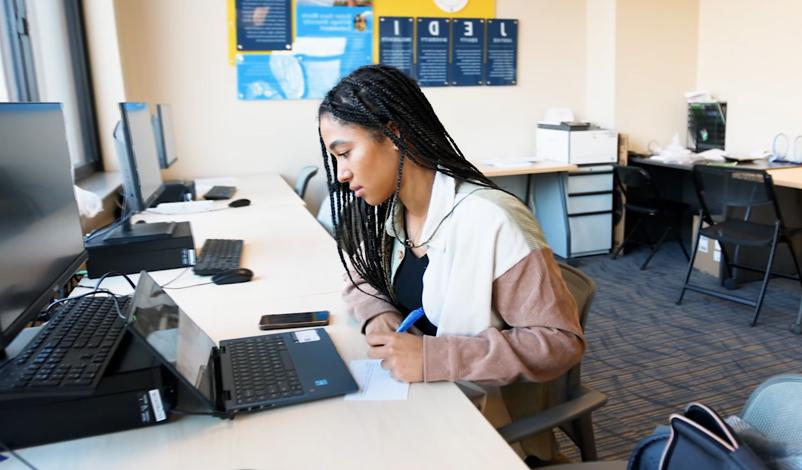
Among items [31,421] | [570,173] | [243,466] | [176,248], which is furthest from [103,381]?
[570,173]

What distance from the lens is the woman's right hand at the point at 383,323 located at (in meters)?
1.33

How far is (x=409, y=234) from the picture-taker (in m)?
1.40

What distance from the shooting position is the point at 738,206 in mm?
3338

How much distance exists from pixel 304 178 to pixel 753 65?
10.6ft

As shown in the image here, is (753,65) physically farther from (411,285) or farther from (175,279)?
(175,279)

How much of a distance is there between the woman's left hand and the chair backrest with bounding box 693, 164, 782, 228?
9.03 ft

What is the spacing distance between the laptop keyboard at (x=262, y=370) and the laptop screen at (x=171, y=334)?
0.05 metres

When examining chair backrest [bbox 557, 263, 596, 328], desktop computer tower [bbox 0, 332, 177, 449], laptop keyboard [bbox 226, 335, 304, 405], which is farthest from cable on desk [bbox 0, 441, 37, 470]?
chair backrest [bbox 557, 263, 596, 328]

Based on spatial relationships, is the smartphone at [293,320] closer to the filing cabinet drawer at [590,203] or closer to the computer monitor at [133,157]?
the computer monitor at [133,157]

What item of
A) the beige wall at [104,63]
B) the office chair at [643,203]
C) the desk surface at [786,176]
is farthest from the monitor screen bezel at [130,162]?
the office chair at [643,203]

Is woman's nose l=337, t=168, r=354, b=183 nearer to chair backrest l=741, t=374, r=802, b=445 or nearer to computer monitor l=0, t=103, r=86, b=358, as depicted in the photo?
computer monitor l=0, t=103, r=86, b=358

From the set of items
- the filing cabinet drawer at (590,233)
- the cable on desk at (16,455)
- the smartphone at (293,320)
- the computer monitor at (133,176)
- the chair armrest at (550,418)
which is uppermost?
the computer monitor at (133,176)

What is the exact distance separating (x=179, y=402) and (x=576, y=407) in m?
0.72

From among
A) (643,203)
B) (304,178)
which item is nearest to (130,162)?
(304,178)
